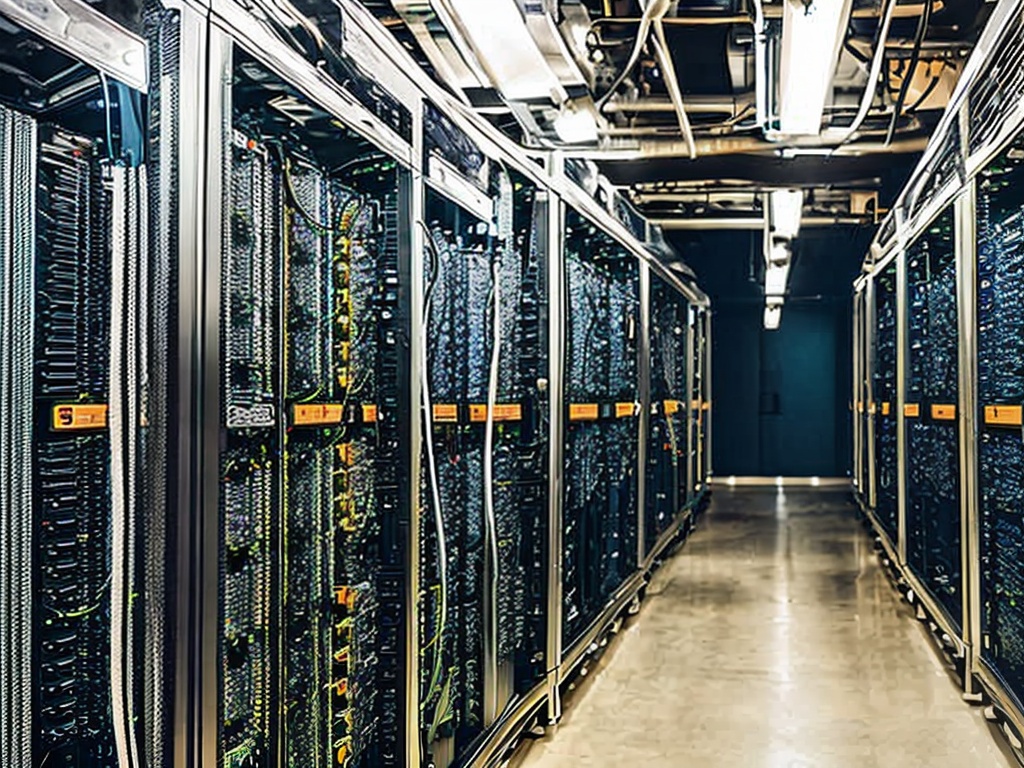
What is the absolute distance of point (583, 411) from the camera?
4461 millimetres

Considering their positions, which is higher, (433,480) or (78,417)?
(78,417)

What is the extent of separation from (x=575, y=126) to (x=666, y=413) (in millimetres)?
3845

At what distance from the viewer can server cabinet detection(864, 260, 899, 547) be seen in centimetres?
677

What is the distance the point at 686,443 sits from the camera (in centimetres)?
880

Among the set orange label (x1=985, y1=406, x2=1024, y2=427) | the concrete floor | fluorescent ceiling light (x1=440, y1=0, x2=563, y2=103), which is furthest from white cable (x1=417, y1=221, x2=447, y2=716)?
orange label (x1=985, y1=406, x2=1024, y2=427)

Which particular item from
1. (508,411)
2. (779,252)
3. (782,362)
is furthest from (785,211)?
(782,362)

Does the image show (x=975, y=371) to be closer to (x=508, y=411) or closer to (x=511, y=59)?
(x=508, y=411)

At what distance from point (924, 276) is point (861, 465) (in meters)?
4.62

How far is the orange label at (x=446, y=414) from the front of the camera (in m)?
2.78

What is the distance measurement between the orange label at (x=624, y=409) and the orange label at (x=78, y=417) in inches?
152

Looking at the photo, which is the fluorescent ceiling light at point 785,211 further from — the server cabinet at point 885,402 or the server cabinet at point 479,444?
the server cabinet at point 479,444

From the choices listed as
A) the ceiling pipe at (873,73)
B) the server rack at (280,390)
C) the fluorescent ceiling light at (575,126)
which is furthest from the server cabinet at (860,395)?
the server rack at (280,390)

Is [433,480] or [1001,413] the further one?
[1001,413]

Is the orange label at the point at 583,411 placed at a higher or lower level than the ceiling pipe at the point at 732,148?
lower
